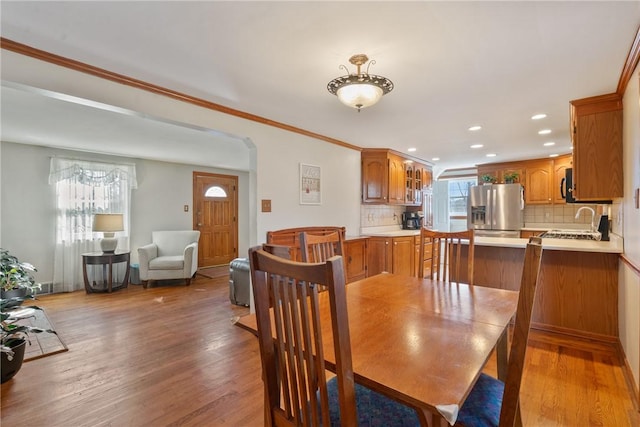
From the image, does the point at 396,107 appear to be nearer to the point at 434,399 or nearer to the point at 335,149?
the point at 335,149

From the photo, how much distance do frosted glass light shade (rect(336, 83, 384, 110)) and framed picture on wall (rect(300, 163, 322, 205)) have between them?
1.67 meters

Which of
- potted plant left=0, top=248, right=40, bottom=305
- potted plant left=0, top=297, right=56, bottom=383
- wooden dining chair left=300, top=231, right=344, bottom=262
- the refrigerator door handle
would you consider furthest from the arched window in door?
the refrigerator door handle

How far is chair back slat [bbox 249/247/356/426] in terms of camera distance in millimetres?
722

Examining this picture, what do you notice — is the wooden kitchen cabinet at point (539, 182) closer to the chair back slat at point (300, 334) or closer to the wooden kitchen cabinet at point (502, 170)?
the wooden kitchen cabinet at point (502, 170)

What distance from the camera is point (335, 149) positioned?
4273 millimetres

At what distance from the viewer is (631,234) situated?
2104 millimetres

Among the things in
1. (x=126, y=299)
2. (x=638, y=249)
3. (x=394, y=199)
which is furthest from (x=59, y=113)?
(x=638, y=249)

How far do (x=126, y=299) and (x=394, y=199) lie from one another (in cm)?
418

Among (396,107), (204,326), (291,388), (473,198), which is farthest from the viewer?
(473,198)

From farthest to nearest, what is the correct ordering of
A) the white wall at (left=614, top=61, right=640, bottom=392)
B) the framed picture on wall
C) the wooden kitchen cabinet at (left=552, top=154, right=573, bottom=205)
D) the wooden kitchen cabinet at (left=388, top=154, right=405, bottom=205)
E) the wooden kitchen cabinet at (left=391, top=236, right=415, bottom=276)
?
the wooden kitchen cabinet at (left=552, top=154, right=573, bottom=205) < the wooden kitchen cabinet at (left=388, top=154, right=405, bottom=205) < the wooden kitchen cabinet at (left=391, top=236, right=415, bottom=276) < the framed picture on wall < the white wall at (left=614, top=61, right=640, bottom=392)

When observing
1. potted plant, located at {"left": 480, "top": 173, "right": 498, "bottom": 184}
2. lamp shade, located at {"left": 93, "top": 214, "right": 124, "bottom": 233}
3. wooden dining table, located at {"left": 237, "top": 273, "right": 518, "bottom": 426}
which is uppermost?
potted plant, located at {"left": 480, "top": 173, "right": 498, "bottom": 184}

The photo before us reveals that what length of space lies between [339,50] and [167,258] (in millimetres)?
4365

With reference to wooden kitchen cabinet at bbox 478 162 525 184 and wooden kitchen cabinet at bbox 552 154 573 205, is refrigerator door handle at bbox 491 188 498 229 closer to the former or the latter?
wooden kitchen cabinet at bbox 478 162 525 184

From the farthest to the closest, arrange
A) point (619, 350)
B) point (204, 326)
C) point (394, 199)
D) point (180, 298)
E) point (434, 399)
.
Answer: point (394, 199)
point (180, 298)
point (204, 326)
point (619, 350)
point (434, 399)
